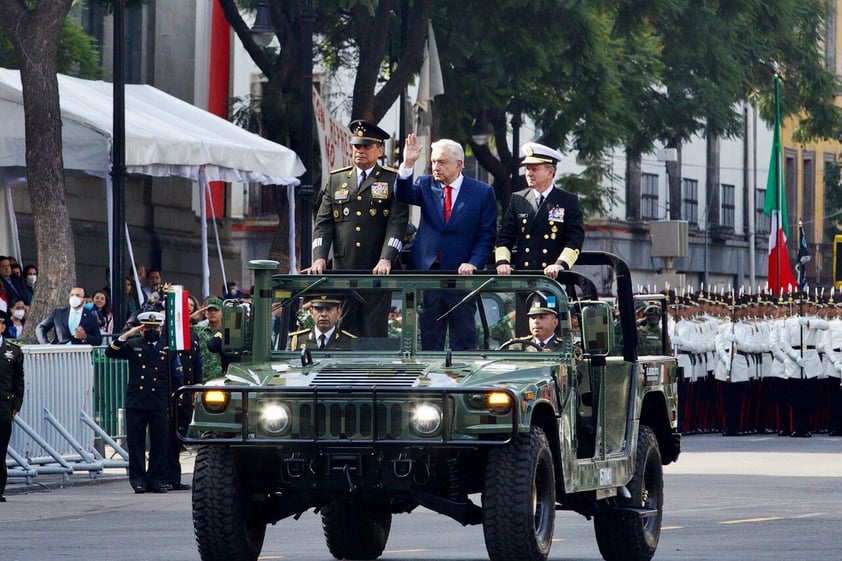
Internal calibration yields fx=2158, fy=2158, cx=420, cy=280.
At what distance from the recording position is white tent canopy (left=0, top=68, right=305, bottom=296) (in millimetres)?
26844

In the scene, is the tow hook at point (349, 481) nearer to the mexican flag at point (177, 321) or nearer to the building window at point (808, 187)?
the mexican flag at point (177, 321)

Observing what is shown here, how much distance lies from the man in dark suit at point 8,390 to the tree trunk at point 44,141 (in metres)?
5.48

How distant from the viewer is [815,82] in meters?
46.0

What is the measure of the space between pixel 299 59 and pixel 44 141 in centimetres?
949

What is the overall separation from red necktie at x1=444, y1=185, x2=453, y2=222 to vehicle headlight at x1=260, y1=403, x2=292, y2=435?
2.43m

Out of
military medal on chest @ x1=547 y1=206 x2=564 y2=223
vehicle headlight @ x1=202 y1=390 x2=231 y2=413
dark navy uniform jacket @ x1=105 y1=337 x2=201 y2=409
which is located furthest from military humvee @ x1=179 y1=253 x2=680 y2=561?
dark navy uniform jacket @ x1=105 y1=337 x2=201 y2=409

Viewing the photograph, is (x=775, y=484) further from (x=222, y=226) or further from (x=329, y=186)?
(x=222, y=226)

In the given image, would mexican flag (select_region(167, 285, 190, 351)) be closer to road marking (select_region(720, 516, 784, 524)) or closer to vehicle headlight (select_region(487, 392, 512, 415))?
road marking (select_region(720, 516, 784, 524))

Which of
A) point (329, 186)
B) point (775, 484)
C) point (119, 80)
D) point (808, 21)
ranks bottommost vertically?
point (775, 484)

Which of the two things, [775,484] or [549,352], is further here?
[775,484]

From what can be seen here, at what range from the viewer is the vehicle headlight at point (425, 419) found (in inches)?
444

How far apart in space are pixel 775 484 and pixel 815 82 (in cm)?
2602

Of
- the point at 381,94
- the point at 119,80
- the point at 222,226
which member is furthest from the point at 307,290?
the point at 222,226

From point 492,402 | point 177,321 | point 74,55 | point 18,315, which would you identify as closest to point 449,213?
point 492,402
